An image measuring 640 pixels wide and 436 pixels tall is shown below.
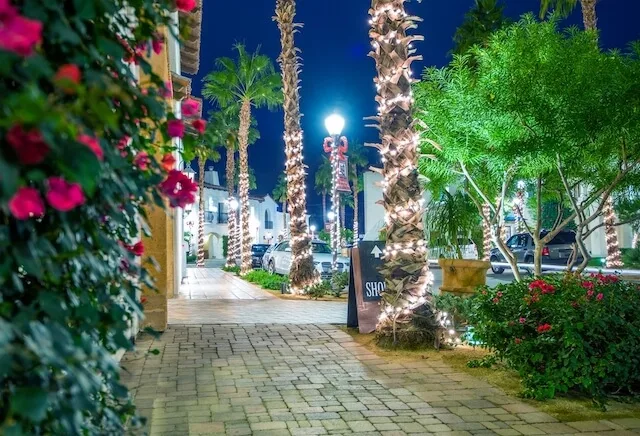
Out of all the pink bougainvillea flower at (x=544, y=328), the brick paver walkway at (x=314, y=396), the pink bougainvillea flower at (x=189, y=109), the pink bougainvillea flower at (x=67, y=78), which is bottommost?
the brick paver walkway at (x=314, y=396)

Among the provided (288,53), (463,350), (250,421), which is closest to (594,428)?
(250,421)

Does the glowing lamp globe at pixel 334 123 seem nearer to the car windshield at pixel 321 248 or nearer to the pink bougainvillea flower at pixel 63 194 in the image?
the car windshield at pixel 321 248

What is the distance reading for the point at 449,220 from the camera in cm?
1102

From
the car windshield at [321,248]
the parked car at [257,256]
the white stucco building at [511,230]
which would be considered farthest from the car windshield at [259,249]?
the car windshield at [321,248]

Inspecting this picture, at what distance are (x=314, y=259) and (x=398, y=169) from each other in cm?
1328

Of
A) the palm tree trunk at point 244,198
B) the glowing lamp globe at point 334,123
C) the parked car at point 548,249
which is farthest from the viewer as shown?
the palm tree trunk at point 244,198

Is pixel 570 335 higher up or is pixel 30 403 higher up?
pixel 30 403

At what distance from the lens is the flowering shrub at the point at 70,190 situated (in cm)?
124

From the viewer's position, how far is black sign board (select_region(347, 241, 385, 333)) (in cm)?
939

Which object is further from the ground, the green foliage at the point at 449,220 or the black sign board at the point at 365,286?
the green foliage at the point at 449,220

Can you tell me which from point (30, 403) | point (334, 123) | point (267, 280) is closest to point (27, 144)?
point (30, 403)

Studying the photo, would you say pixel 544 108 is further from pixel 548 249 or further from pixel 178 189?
pixel 548 249

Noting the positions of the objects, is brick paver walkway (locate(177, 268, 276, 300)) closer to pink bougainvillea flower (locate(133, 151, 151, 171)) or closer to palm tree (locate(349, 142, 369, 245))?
pink bougainvillea flower (locate(133, 151, 151, 171))

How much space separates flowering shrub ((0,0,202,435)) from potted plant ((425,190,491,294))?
9.34 m
